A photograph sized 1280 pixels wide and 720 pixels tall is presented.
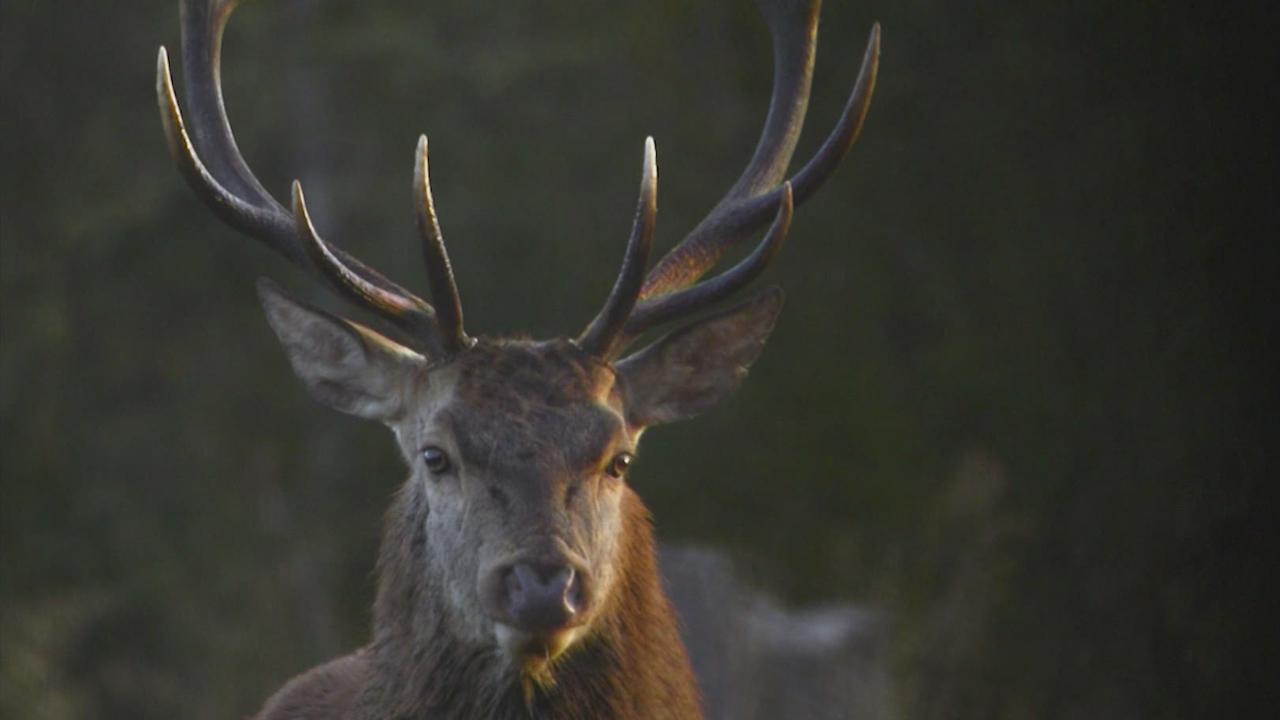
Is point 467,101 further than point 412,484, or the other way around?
point 467,101

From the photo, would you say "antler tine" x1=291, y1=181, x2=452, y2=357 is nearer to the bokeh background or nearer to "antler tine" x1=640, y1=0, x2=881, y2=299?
"antler tine" x1=640, y1=0, x2=881, y2=299

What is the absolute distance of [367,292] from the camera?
5266 millimetres

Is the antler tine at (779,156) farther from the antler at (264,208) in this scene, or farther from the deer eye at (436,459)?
the deer eye at (436,459)

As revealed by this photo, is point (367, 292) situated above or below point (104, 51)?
below

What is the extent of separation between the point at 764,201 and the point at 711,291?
0.39 meters

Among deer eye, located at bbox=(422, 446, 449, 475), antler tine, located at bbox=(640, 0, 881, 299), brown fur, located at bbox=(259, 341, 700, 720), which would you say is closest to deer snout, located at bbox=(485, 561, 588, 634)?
brown fur, located at bbox=(259, 341, 700, 720)

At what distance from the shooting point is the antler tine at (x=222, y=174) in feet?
17.3

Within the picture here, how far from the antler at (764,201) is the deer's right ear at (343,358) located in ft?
1.62

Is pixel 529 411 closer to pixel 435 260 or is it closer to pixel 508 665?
pixel 435 260

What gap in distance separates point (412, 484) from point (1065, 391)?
967cm

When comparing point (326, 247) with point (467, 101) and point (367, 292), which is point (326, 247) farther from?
point (467, 101)

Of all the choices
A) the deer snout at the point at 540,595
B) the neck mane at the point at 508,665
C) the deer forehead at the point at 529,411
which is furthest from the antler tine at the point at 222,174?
the deer snout at the point at 540,595

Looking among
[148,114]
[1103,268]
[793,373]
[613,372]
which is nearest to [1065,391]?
[1103,268]

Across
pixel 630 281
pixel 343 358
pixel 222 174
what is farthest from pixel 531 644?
pixel 222 174
